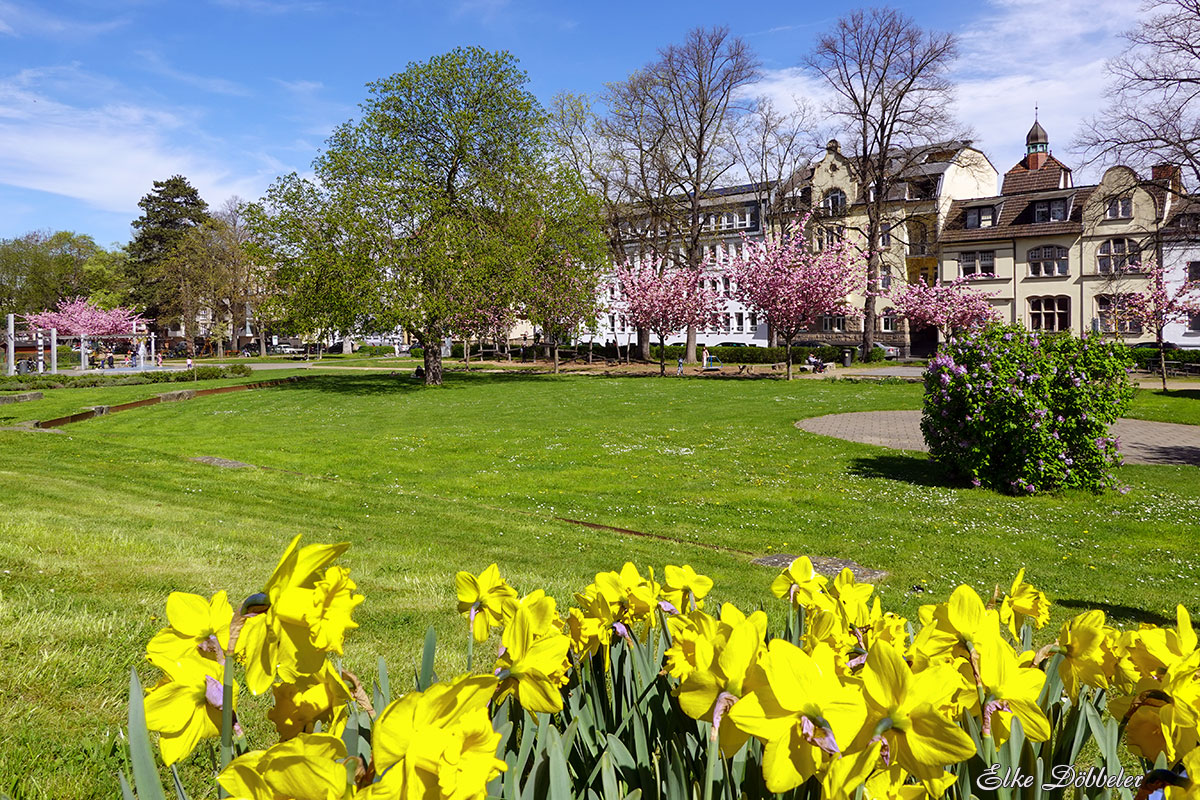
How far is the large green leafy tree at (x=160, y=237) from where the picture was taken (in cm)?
7350

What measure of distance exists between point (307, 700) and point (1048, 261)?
192ft

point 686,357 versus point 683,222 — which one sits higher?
point 683,222

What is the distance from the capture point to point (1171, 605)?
6.49 meters

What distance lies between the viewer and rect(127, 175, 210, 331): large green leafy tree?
73.5 meters

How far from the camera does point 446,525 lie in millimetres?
8961

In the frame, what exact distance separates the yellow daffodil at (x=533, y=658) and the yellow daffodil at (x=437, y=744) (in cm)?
34

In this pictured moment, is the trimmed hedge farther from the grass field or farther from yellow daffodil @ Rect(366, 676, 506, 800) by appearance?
yellow daffodil @ Rect(366, 676, 506, 800)

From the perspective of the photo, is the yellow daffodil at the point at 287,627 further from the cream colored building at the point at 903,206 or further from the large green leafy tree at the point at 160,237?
the large green leafy tree at the point at 160,237

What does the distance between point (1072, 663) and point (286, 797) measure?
59.9 inches

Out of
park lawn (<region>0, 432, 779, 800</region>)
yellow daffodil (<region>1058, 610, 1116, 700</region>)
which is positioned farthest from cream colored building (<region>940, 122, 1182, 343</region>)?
yellow daffodil (<region>1058, 610, 1116, 700</region>)

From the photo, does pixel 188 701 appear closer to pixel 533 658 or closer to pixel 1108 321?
pixel 533 658

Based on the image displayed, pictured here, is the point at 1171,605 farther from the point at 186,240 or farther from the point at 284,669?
the point at 186,240

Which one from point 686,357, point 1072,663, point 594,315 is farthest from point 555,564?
point 686,357

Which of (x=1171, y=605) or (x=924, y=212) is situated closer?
(x=1171, y=605)
